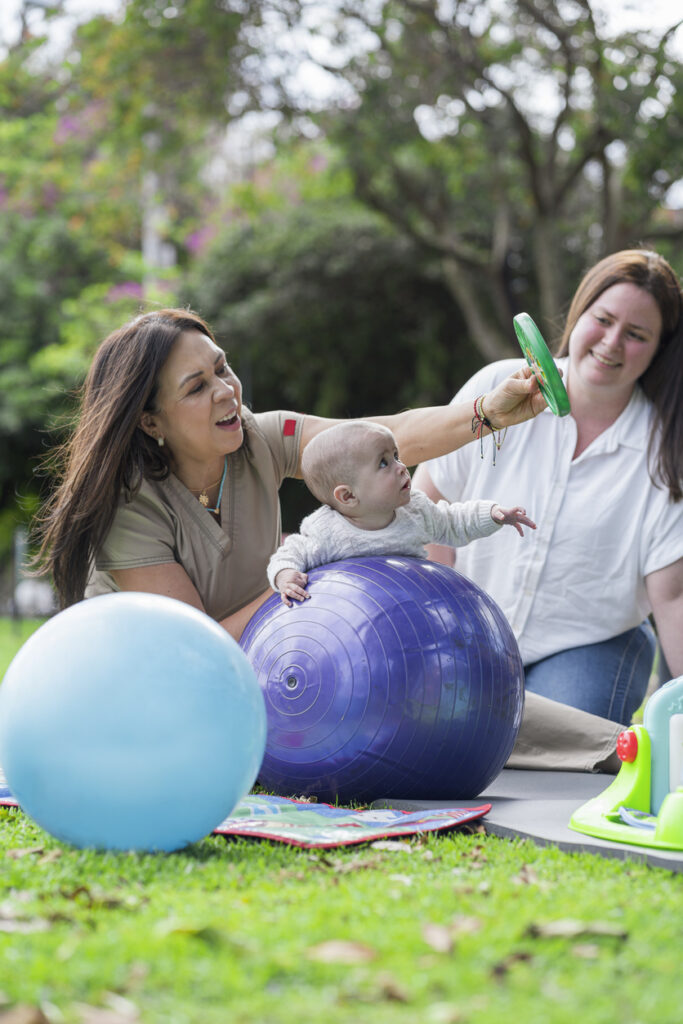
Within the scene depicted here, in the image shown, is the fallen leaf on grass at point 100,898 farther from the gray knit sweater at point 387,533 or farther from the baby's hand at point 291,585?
the gray knit sweater at point 387,533

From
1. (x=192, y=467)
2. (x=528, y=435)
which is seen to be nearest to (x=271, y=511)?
(x=192, y=467)

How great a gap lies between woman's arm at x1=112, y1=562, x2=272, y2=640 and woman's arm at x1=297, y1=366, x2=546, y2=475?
82cm

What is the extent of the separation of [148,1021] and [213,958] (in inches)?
10.8

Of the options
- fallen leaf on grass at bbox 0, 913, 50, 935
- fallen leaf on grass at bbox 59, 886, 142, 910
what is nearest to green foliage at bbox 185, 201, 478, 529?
fallen leaf on grass at bbox 59, 886, 142, 910

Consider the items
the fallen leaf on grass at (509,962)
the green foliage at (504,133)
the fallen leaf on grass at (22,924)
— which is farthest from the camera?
the green foliage at (504,133)

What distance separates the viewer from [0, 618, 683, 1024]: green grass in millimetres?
1919

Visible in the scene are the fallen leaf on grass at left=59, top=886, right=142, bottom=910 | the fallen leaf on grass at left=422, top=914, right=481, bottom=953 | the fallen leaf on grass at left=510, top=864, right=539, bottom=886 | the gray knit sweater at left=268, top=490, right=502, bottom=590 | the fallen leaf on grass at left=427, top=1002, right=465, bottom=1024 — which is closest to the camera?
the fallen leaf on grass at left=427, top=1002, right=465, bottom=1024

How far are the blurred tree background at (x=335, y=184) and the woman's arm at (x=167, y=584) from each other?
3986 mm

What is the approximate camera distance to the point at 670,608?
4609mm

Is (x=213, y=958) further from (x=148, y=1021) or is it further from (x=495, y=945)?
(x=495, y=945)

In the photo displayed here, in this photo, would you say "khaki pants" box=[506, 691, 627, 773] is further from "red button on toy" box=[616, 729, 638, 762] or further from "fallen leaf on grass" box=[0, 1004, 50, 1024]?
"fallen leaf on grass" box=[0, 1004, 50, 1024]

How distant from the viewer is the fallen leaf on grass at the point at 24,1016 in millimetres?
1850

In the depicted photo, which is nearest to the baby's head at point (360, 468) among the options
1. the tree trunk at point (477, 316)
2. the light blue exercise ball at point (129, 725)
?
the light blue exercise ball at point (129, 725)

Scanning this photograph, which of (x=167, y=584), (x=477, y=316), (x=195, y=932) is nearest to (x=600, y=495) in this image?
(x=167, y=584)
